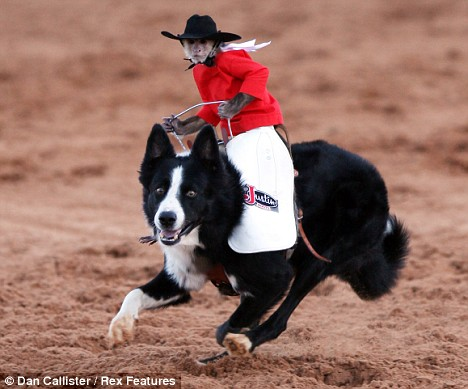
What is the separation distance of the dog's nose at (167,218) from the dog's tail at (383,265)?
73.4 inches

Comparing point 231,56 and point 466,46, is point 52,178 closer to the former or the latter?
point 231,56

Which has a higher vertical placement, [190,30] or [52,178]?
[190,30]

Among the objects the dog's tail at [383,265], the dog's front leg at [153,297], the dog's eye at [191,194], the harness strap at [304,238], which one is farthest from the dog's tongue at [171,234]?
A: the dog's tail at [383,265]

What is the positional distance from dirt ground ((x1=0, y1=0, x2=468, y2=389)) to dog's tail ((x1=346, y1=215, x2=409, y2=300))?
1.06 feet

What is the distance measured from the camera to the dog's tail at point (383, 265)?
6.31 m

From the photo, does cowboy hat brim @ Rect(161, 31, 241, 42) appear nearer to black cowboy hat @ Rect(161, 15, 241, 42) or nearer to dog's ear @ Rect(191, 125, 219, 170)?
black cowboy hat @ Rect(161, 15, 241, 42)

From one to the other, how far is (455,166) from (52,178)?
5664 mm

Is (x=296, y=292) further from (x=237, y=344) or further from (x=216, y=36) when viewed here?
(x=216, y=36)

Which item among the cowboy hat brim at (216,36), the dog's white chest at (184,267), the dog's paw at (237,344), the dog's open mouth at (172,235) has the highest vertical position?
the cowboy hat brim at (216,36)

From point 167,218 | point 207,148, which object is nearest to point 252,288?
point 167,218

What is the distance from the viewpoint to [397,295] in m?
7.41

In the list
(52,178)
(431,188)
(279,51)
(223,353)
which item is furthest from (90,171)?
(223,353)

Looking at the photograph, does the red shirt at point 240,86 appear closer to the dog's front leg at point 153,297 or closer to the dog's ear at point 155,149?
the dog's ear at point 155,149

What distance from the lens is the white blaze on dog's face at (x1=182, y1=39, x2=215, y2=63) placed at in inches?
203
